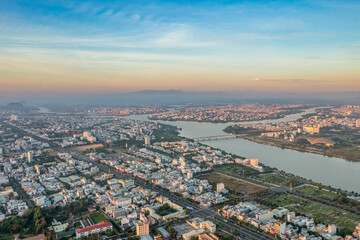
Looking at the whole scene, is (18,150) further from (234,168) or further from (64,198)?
(234,168)

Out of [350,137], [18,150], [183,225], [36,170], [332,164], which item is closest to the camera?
[183,225]

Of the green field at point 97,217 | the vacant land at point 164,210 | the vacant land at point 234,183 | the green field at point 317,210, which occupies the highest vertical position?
the green field at point 317,210

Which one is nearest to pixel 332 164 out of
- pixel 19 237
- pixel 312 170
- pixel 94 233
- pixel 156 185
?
pixel 312 170

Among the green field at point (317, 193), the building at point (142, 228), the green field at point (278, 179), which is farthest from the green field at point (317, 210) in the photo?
the building at point (142, 228)

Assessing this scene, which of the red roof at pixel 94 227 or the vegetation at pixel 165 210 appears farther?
the vegetation at pixel 165 210

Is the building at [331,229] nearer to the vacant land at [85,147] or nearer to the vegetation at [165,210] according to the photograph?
the vegetation at [165,210]

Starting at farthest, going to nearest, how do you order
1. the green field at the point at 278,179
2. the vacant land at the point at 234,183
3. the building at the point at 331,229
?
the green field at the point at 278,179, the vacant land at the point at 234,183, the building at the point at 331,229
